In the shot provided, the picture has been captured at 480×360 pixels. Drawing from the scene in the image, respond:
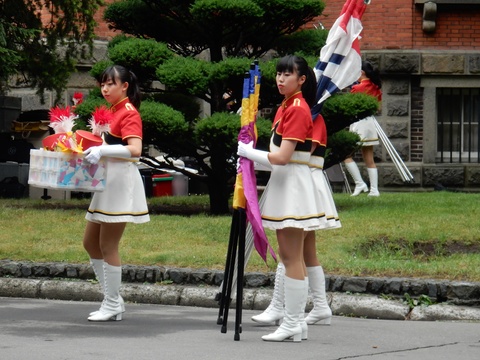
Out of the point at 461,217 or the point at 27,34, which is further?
the point at 27,34

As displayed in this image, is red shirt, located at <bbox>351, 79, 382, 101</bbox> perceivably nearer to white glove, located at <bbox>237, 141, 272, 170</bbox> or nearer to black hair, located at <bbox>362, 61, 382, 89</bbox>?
black hair, located at <bbox>362, 61, 382, 89</bbox>

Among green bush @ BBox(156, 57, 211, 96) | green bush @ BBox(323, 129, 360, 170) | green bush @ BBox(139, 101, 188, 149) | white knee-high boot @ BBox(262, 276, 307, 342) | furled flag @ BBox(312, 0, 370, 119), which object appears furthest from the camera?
green bush @ BBox(323, 129, 360, 170)

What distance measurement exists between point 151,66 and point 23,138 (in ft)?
20.5

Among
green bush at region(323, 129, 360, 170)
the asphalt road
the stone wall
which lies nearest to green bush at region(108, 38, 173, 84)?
green bush at region(323, 129, 360, 170)

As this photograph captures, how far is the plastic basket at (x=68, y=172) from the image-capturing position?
837 cm

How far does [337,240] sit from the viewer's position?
1235cm

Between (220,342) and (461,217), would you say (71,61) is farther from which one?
(220,342)

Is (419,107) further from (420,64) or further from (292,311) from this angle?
(292,311)

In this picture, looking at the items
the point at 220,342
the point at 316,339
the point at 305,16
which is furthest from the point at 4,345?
the point at 305,16

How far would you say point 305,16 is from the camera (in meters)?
15.2

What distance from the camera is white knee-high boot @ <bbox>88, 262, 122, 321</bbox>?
8789mm

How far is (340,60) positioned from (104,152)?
196cm

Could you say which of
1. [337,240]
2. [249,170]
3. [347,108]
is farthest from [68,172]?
[347,108]

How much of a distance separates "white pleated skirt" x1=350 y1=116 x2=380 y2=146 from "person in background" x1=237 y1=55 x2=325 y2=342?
10.1 meters
